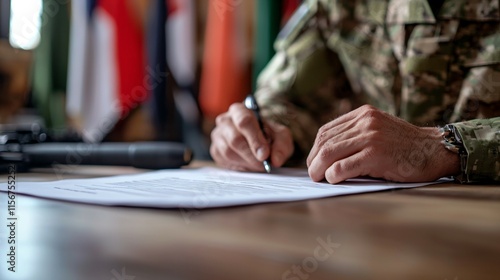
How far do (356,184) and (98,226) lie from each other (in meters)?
0.36

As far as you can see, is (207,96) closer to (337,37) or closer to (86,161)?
(337,37)

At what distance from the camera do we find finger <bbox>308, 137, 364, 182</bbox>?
0.65 metres

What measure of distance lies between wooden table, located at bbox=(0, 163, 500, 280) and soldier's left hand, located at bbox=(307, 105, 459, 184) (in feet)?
0.46

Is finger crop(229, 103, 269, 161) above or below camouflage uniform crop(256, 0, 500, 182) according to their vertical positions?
below

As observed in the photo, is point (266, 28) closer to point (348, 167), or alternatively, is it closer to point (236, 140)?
point (236, 140)

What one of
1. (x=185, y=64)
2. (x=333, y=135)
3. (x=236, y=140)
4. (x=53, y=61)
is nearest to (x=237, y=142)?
(x=236, y=140)

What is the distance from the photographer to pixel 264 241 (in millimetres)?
332

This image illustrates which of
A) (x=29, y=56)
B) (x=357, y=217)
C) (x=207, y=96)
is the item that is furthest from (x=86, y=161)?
(x=29, y=56)

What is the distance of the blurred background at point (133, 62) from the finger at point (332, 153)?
0.78 metres

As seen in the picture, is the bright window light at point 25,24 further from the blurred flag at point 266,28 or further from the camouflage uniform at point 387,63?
the camouflage uniform at point 387,63

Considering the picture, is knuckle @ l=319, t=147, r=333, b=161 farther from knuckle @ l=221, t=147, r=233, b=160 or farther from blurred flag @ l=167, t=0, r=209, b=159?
blurred flag @ l=167, t=0, r=209, b=159

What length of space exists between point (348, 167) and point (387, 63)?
1.85 feet

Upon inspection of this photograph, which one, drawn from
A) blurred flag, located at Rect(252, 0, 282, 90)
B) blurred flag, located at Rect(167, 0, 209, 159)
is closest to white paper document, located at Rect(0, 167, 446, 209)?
blurred flag, located at Rect(252, 0, 282, 90)

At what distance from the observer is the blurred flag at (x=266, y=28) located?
55.1 inches
